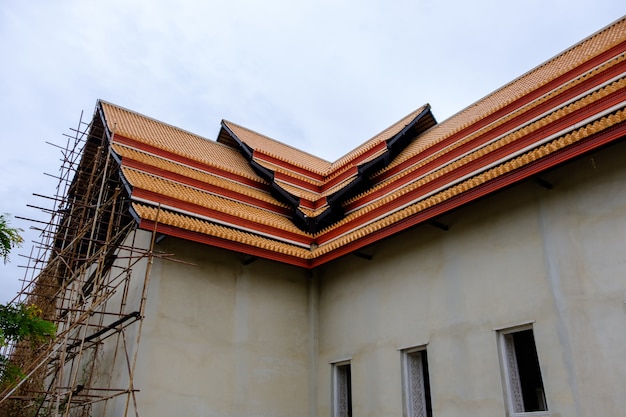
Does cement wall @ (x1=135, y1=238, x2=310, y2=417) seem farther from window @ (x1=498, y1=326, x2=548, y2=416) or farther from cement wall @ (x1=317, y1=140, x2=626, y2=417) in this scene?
window @ (x1=498, y1=326, x2=548, y2=416)

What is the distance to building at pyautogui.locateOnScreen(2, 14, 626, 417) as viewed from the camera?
706 centimetres

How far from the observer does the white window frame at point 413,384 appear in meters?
8.76

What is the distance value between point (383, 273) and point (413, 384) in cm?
201

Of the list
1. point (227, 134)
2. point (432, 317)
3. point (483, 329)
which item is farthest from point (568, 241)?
point (227, 134)

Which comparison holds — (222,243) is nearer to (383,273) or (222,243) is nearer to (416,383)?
(383,273)

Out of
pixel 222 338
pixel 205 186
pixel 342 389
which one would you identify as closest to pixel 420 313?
pixel 342 389

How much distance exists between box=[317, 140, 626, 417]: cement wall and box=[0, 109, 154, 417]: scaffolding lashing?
380cm

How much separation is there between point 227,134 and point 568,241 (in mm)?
10925

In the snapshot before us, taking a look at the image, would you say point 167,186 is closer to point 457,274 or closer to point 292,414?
point 292,414

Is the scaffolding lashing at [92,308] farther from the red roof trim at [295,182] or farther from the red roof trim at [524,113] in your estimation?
the red roof trim at [524,113]

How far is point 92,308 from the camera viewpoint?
873 cm

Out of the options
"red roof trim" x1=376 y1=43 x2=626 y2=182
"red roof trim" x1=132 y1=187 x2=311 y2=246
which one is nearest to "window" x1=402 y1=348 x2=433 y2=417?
"red roof trim" x1=132 y1=187 x2=311 y2=246

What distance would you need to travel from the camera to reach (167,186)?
1075 centimetres

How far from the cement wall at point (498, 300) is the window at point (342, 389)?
0.15 m
